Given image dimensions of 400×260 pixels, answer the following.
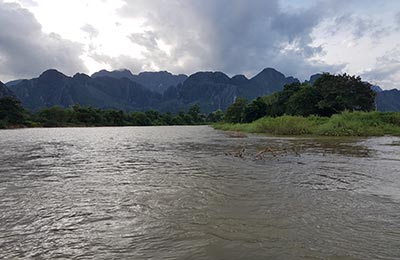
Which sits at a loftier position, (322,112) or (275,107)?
(275,107)

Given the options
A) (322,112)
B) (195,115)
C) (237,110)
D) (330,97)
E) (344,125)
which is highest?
(195,115)

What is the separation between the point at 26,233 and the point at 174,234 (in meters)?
2.36

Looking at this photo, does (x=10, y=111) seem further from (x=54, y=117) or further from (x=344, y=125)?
(x=344, y=125)

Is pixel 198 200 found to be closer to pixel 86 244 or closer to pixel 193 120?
pixel 86 244

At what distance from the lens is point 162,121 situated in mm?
134000

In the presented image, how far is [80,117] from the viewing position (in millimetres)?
108625

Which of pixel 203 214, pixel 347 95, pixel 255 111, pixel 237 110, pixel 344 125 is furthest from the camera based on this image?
pixel 237 110

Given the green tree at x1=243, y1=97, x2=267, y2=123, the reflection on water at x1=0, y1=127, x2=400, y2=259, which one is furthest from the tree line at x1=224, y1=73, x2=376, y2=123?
the reflection on water at x1=0, y1=127, x2=400, y2=259

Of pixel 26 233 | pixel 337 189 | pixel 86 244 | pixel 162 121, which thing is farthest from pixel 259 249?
pixel 162 121

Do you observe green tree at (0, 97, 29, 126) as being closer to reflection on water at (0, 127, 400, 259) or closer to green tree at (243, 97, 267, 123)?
green tree at (243, 97, 267, 123)

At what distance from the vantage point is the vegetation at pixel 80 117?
8100 cm

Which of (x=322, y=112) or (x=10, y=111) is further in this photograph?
(x=10, y=111)

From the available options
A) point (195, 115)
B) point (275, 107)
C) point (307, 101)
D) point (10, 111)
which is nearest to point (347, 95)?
point (307, 101)

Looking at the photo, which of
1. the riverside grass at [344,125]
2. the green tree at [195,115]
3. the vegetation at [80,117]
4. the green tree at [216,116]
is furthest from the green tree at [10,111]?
the green tree at [216,116]
